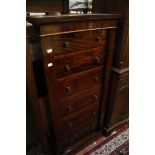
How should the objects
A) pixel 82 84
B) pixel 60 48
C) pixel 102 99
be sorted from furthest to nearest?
pixel 102 99, pixel 82 84, pixel 60 48

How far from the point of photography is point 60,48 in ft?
3.29

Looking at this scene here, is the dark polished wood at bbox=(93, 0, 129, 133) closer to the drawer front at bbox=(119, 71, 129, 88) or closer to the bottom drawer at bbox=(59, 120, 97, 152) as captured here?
the drawer front at bbox=(119, 71, 129, 88)

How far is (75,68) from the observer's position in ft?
3.77

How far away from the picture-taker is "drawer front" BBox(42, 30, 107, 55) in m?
0.95

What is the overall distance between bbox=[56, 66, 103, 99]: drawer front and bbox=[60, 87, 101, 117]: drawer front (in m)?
0.04

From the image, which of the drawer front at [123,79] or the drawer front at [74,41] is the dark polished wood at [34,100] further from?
the drawer front at [123,79]

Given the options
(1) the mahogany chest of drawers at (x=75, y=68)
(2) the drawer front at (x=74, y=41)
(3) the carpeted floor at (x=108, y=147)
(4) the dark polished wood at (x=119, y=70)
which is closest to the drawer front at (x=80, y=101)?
(1) the mahogany chest of drawers at (x=75, y=68)

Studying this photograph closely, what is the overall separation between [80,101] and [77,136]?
39 cm

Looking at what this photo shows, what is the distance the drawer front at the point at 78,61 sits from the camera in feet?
3.45

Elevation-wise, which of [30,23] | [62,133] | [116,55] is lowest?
[62,133]

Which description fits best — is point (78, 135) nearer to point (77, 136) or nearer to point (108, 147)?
point (77, 136)
